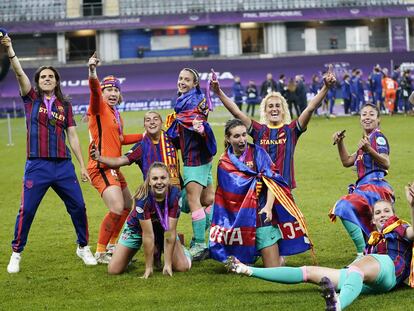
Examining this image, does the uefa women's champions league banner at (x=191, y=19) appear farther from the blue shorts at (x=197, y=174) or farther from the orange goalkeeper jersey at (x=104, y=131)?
the blue shorts at (x=197, y=174)

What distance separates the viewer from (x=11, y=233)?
11.5 meters

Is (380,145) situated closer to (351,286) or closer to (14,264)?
(351,286)

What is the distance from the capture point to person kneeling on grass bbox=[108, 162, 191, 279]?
8242 millimetres

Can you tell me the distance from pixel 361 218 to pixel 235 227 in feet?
4.12

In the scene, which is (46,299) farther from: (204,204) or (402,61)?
(402,61)

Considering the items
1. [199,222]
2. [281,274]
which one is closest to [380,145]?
[199,222]

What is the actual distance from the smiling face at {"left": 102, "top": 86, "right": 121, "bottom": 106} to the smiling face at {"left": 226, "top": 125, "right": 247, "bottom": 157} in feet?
5.68

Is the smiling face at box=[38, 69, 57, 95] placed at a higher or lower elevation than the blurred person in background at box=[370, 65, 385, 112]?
lower

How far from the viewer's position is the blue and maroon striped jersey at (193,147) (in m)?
9.00

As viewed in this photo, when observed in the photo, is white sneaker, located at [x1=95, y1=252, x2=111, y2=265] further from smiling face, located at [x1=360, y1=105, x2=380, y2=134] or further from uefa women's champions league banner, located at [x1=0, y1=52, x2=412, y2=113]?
uefa women's champions league banner, located at [x1=0, y1=52, x2=412, y2=113]

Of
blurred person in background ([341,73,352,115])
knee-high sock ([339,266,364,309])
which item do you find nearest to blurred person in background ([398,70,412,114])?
blurred person in background ([341,73,352,115])

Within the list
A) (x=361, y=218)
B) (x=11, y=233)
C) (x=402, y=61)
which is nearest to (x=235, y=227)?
(x=361, y=218)

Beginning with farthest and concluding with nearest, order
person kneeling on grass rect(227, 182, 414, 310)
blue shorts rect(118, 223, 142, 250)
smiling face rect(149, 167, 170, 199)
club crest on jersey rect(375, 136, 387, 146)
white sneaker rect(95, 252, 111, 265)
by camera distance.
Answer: white sneaker rect(95, 252, 111, 265) → club crest on jersey rect(375, 136, 387, 146) → blue shorts rect(118, 223, 142, 250) → smiling face rect(149, 167, 170, 199) → person kneeling on grass rect(227, 182, 414, 310)

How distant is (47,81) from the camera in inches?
344
